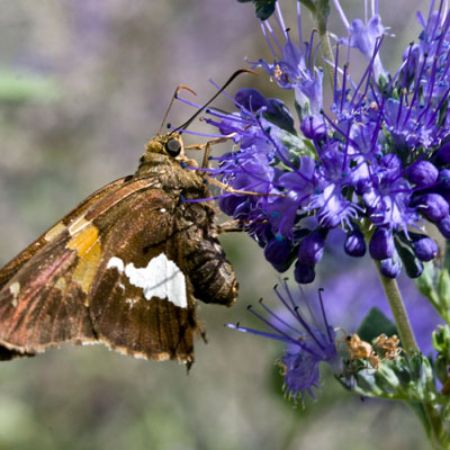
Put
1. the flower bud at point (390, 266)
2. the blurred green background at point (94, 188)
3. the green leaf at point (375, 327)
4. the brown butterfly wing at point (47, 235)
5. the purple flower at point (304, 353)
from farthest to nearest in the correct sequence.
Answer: the blurred green background at point (94, 188)
the brown butterfly wing at point (47, 235)
the green leaf at point (375, 327)
the purple flower at point (304, 353)
the flower bud at point (390, 266)

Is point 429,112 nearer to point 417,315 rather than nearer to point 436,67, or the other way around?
point 436,67

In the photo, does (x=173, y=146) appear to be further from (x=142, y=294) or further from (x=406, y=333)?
(x=406, y=333)

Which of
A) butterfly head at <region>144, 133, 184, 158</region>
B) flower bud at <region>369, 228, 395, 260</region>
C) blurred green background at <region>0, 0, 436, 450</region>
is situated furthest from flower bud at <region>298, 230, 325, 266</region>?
blurred green background at <region>0, 0, 436, 450</region>

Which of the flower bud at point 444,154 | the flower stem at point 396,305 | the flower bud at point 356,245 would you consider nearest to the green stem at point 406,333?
the flower stem at point 396,305

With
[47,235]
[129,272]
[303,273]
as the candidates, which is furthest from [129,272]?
[303,273]

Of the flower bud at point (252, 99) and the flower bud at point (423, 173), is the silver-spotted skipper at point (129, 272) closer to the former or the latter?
the flower bud at point (252, 99)

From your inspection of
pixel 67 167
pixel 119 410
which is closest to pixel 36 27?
pixel 67 167
